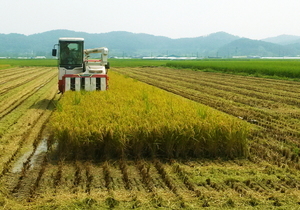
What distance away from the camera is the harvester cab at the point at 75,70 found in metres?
14.8

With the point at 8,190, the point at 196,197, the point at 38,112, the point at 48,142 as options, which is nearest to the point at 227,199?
the point at 196,197

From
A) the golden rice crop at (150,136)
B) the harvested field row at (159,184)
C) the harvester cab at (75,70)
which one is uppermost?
the harvester cab at (75,70)

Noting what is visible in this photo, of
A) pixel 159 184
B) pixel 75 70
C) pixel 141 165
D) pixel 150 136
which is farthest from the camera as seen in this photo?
pixel 75 70

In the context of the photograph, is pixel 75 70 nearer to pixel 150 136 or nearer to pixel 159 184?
pixel 150 136

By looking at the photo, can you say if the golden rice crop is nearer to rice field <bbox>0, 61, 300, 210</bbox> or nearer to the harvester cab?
rice field <bbox>0, 61, 300, 210</bbox>

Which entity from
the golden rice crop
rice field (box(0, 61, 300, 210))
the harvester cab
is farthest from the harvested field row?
the harvester cab

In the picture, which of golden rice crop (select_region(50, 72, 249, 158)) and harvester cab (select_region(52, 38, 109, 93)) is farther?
harvester cab (select_region(52, 38, 109, 93))

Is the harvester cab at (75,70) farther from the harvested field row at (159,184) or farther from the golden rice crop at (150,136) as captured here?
the harvested field row at (159,184)

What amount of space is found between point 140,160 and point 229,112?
667 cm

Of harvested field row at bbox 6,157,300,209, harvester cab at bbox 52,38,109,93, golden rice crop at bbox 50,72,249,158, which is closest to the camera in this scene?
harvested field row at bbox 6,157,300,209

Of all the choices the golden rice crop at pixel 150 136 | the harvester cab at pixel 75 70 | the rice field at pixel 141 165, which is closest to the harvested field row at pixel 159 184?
the rice field at pixel 141 165

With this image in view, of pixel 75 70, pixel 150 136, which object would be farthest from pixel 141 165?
pixel 75 70

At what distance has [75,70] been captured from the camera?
1579cm

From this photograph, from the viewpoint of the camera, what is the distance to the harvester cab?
14.8 metres
